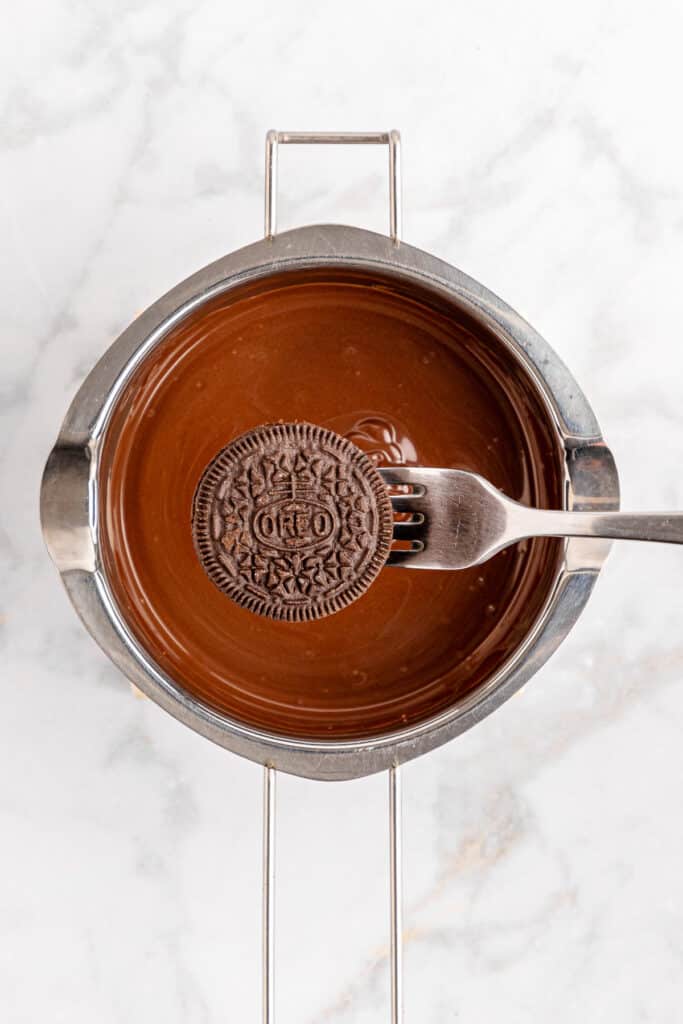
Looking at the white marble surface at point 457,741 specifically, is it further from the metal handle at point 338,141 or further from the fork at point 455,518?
the fork at point 455,518

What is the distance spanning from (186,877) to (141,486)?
35cm

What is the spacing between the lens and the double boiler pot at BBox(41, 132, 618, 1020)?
2.27 feet

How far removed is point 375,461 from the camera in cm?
73

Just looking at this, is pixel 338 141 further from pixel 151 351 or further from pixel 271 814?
pixel 271 814

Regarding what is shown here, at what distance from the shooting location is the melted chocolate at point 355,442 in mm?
729

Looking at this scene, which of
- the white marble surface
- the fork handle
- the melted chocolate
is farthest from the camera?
the white marble surface

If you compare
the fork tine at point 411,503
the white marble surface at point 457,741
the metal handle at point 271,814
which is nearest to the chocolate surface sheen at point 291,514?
the fork tine at point 411,503

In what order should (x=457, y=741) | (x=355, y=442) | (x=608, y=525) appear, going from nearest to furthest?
(x=608, y=525), (x=355, y=442), (x=457, y=741)

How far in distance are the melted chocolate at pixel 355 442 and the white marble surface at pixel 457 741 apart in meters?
0.12

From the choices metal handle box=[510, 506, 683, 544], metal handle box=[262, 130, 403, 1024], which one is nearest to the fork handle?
metal handle box=[510, 506, 683, 544]

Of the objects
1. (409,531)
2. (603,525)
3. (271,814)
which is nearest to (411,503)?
(409,531)

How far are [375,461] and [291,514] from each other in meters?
0.11

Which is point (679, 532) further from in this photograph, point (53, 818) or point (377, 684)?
point (53, 818)

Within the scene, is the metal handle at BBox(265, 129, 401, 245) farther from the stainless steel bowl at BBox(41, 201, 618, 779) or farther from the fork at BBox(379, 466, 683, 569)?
the fork at BBox(379, 466, 683, 569)
